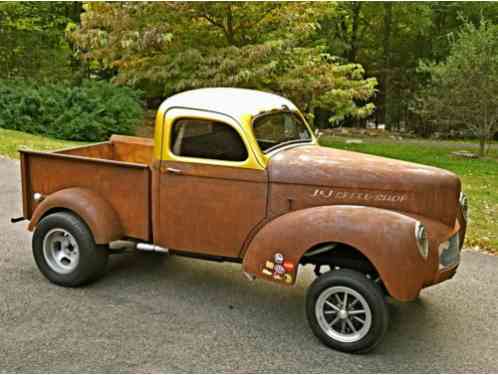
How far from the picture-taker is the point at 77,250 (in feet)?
16.4

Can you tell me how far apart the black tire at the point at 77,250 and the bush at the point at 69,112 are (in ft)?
32.9

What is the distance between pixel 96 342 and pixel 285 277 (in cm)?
150

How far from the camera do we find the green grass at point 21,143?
39.4 feet

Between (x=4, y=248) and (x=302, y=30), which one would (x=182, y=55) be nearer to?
(x=302, y=30)

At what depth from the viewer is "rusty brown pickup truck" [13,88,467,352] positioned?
4.00 m

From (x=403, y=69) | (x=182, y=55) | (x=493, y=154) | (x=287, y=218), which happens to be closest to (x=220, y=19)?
(x=182, y=55)

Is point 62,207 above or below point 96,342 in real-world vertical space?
above

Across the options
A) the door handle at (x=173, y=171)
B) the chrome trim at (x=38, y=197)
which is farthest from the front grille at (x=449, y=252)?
the chrome trim at (x=38, y=197)

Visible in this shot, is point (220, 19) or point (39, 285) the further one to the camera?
point (220, 19)

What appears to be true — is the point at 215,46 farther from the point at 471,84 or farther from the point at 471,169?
the point at 471,169

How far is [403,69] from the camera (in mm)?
25547

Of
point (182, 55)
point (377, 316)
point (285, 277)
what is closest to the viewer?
point (377, 316)

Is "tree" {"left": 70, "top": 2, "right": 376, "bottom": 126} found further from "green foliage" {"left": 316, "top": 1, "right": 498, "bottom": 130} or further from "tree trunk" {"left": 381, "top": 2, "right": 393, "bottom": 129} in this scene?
"tree trunk" {"left": 381, "top": 2, "right": 393, "bottom": 129}

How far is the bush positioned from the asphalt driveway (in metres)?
9.52
